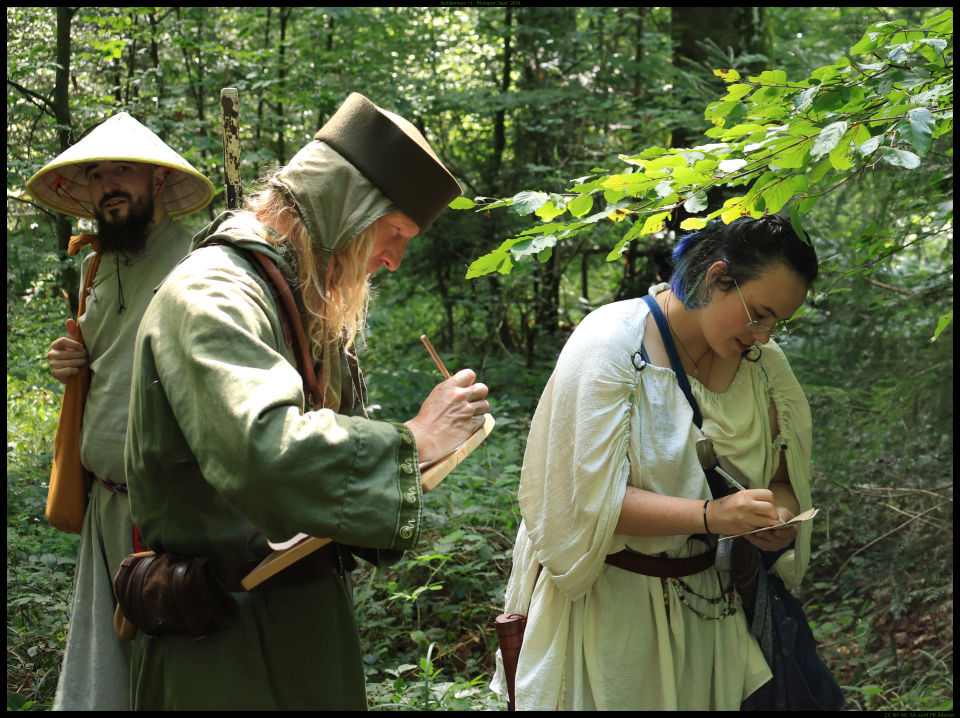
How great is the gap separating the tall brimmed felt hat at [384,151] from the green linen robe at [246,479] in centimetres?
28

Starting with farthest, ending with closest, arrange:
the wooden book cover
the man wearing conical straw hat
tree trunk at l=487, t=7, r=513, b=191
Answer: tree trunk at l=487, t=7, r=513, b=191
the man wearing conical straw hat
the wooden book cover

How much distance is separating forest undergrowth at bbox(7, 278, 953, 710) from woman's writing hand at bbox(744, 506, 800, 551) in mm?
1555

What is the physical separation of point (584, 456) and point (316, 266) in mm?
864

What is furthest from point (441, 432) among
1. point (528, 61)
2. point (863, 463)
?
point (528, 61)

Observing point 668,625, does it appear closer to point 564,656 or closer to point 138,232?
point 564,656

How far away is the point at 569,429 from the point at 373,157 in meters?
0.89

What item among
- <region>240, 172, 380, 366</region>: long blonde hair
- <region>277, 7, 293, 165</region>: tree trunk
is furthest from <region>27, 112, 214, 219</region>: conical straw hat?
<region>277, 7, 293, 165</region>: tree trunk

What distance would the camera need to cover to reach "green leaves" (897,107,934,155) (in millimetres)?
1452

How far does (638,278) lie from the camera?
686cm

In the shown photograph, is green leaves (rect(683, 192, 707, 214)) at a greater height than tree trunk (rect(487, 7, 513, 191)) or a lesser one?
lesser

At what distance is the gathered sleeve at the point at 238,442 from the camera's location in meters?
1.09

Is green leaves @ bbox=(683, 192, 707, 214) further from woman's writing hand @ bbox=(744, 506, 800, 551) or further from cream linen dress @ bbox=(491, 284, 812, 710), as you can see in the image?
woman's writing hand @ bbox=(744, 506, 800, 551)

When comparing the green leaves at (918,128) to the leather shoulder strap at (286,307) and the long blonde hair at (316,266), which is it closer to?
the long blonde hair at (316,266)

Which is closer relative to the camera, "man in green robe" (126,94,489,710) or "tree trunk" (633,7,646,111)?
"man in green robe" (126,94,489,710)
